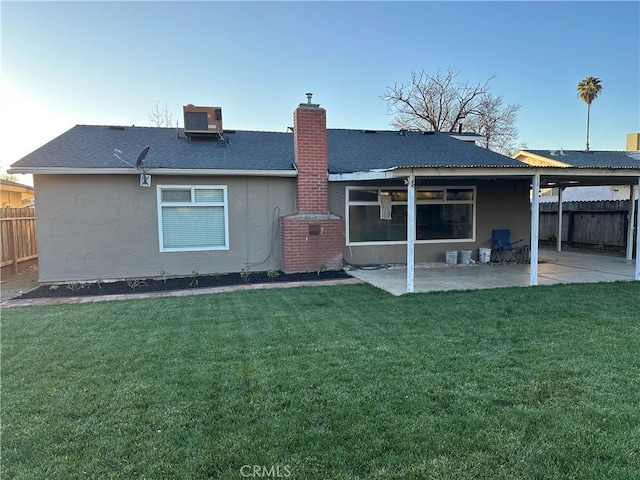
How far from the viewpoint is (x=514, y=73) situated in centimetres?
2042

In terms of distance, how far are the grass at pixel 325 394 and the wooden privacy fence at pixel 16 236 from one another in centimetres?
541

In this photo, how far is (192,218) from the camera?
8742 mm

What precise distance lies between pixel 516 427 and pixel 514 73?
22161mm

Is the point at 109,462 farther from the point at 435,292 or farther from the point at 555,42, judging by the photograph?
the point at 555,42

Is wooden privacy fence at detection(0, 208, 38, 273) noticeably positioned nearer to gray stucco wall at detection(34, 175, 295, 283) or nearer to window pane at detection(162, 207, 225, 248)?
gray stucco wall at detection(34, 175, 295, 283)

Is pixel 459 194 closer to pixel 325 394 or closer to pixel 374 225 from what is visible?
pixel 374 225

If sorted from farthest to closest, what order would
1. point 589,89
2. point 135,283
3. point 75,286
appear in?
point 589,89 → point 135,283 → point 75,286

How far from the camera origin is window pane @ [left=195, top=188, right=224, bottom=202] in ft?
28.7

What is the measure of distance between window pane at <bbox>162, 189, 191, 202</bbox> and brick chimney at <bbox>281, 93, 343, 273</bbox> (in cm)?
219

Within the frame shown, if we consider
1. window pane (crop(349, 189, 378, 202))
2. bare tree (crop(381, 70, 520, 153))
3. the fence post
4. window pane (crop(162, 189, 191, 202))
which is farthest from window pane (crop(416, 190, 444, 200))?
bare tree (crop(381, 70, 520, 153))

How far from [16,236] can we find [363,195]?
9.19 meters

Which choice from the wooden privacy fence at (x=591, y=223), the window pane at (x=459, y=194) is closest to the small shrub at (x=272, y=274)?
the window pane at (x=459, y=194)

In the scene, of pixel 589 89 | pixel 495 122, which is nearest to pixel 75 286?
pixel 495 122

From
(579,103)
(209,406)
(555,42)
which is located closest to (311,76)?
(555,42)
